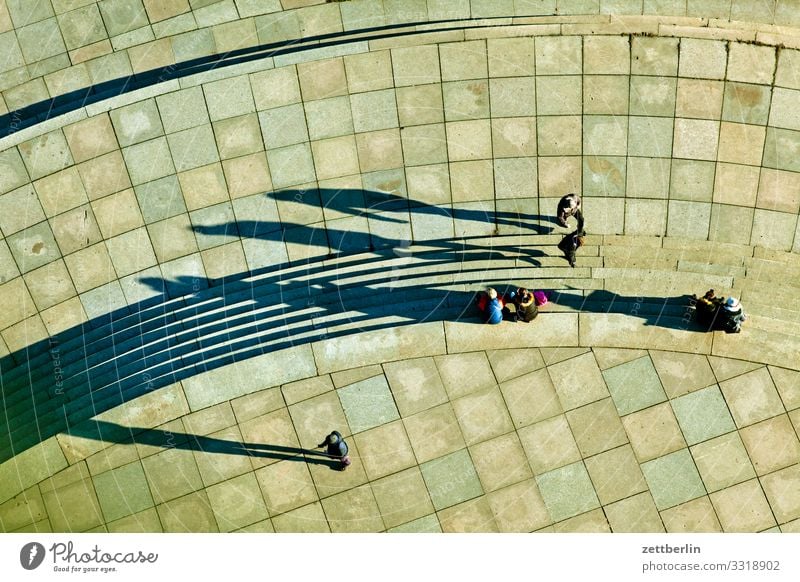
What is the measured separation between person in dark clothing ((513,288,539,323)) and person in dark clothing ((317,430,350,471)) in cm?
509

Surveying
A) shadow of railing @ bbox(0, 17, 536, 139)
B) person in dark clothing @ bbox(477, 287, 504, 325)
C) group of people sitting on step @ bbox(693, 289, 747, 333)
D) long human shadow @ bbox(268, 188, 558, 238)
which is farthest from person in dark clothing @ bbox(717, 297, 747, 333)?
shadow of railing @ bbox(0, 17, 536, 139)

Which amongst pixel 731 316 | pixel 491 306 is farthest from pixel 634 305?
pixel 491 306

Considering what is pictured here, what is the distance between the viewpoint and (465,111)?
1828 centimetres

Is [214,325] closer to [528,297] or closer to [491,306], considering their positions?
[491,306]

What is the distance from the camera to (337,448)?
52.8 ft

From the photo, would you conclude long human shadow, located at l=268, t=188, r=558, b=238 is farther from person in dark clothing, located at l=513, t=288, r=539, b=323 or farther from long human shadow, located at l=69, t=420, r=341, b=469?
long human shadow, located at l=69, t=420, r=341, b=469

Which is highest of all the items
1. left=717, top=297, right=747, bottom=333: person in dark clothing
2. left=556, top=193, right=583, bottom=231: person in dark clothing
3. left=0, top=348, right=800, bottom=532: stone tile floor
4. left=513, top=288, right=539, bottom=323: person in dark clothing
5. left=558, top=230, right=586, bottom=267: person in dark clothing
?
left=556, top=193, right=583, bottom=231: person in dark clothing

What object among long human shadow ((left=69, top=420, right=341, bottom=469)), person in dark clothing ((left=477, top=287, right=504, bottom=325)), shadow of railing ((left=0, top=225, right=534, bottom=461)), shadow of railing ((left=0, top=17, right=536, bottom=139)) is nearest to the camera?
person in dark clothing ((left=477, top=287, right=504, bottom=325))

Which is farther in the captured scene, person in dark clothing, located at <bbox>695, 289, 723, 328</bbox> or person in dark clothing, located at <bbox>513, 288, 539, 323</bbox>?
person in dark clothing, located at <bbox>695, 289, 723, 328</bbox>

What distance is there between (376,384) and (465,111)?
7.23 meters

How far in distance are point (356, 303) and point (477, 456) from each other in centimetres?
469

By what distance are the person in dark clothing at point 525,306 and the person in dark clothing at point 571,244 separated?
4.30 feet

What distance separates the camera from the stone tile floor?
1684 centimetres

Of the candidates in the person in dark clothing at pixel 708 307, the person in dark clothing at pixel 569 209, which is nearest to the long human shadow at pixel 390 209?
the person in dark clothing at pixel 569 209
